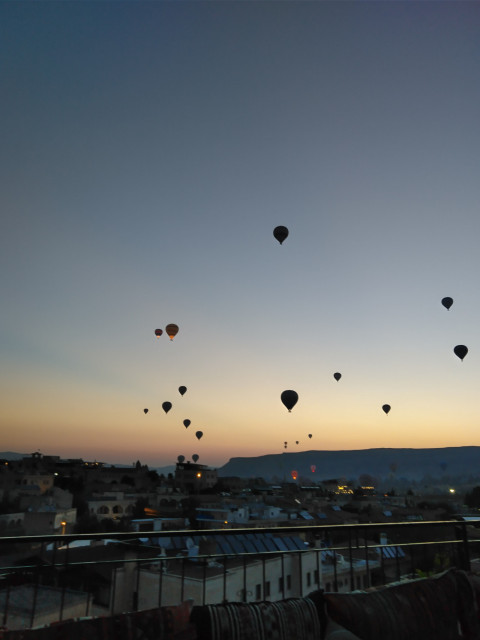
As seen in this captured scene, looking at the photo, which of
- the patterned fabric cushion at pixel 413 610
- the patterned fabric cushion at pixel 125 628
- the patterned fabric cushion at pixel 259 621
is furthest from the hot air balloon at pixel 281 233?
the patterned fabric cushion at pixel 125 628

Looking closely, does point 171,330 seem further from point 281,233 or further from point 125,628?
point 125,628

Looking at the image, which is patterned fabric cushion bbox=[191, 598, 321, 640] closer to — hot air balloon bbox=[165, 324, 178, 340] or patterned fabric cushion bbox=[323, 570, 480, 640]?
patterned fabric cushion bbox=[323, 570, 480, 640]

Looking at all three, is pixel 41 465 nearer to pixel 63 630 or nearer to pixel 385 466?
pixel 63 630

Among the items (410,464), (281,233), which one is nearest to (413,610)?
(281,233)

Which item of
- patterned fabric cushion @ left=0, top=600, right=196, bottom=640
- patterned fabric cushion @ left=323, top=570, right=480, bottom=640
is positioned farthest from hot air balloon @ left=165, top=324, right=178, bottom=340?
patterned fabric cushion @ left=0, top=600, right=196, bottom=640

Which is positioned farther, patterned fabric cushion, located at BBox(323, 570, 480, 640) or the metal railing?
the metal railing
